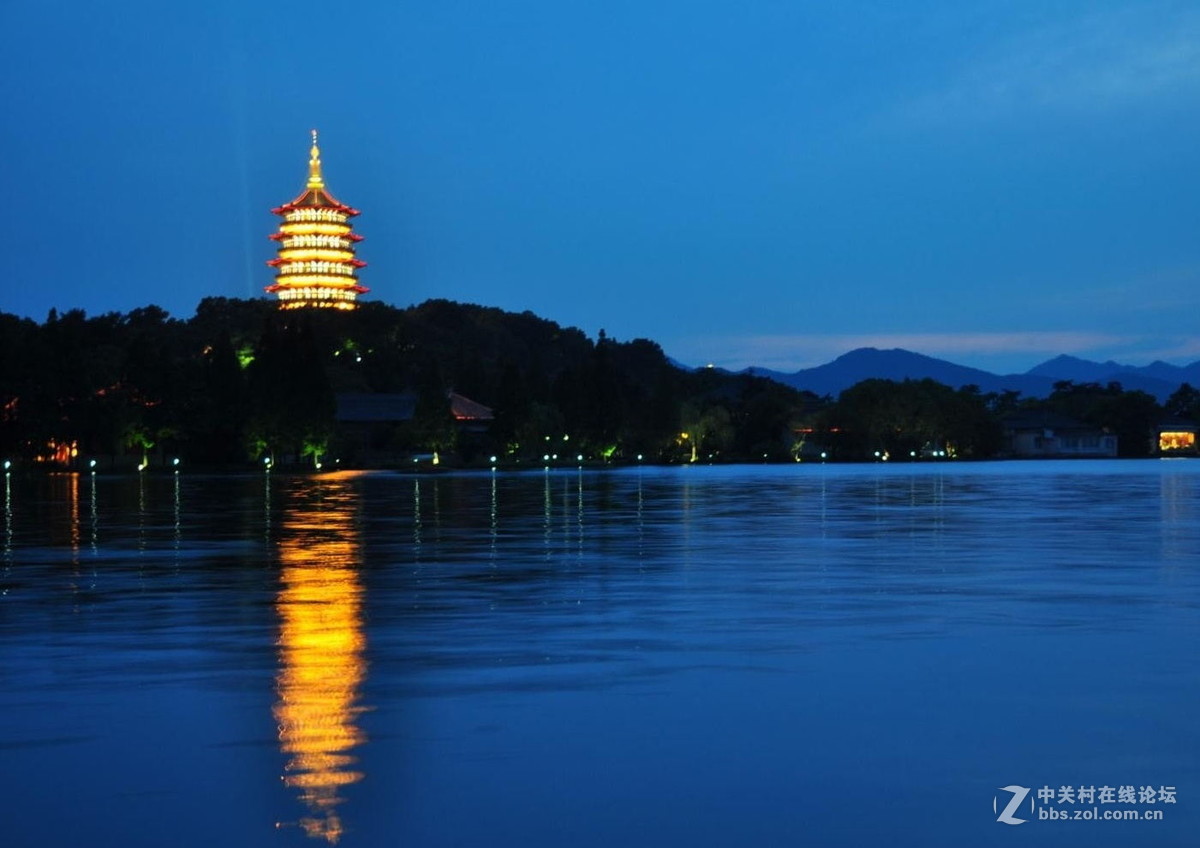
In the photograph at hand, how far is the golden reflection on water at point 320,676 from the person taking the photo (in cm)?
545

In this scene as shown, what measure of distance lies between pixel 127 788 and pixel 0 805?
0.44 meters

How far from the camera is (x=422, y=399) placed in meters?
75.8

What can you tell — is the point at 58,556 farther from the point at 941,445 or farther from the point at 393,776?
the point at 941,445

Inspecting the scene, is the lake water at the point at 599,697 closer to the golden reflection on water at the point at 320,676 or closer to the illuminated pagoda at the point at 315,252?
the golden reflection on water at the point at 320,676

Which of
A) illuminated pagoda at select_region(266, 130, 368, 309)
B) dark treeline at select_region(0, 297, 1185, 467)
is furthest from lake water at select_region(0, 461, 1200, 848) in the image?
illuminated pagoda at select_region(266, 130, 368, 309)

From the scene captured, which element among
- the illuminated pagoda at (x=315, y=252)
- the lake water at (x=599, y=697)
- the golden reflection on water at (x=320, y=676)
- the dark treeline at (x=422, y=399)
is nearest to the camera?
the lake water at (x=599, y=697)

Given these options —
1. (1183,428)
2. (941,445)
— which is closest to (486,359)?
(941,445)

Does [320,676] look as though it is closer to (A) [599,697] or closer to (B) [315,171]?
(A) [599,697]

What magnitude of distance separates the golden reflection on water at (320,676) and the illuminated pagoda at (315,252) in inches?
4367

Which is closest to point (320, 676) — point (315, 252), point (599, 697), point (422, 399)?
point (599, 697)

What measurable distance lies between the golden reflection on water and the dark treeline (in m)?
49.0

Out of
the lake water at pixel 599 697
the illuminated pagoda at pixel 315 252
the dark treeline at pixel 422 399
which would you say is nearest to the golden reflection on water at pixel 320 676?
the lake water at pixel 599 697

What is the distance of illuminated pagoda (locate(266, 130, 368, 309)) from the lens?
126 meters

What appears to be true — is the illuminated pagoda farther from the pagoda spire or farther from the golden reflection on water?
the golden reflection on water
